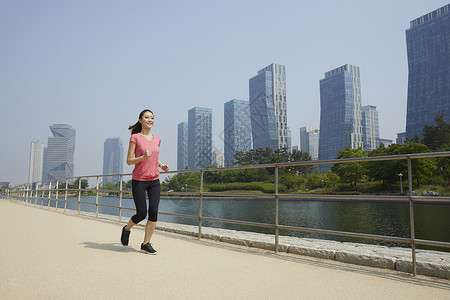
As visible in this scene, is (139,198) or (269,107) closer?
(139,198)

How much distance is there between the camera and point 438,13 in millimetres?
113438

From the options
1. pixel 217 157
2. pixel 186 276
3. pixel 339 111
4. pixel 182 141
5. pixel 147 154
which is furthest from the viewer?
pixel 182 141

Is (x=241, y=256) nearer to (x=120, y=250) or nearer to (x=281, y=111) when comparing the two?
Answer: (x=120, y=250)

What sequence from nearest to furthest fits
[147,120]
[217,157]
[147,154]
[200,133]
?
[147,154], [147,120], [217,157], [200,133]

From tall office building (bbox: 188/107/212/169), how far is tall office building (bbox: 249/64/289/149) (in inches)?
834

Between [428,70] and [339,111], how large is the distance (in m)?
51.1

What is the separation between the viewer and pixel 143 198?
11.4 ft

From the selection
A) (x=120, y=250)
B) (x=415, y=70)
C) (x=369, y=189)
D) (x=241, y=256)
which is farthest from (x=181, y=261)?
(x=415, y=70)

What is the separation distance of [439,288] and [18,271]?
3299 millimetres

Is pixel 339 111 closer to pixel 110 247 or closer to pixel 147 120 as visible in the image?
pixel 147 120

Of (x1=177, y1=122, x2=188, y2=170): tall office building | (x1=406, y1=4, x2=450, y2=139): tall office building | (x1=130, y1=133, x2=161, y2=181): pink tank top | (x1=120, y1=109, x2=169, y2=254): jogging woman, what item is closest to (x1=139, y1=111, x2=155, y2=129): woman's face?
(x1=120, y1=109, x2=169, y2=254): jogging woman

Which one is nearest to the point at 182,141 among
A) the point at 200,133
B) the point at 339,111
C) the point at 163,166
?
the point at 200,133

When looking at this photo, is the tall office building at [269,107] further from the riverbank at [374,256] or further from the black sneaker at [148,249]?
the black sneaker at [148,249]

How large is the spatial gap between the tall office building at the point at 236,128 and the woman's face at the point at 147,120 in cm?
9315
